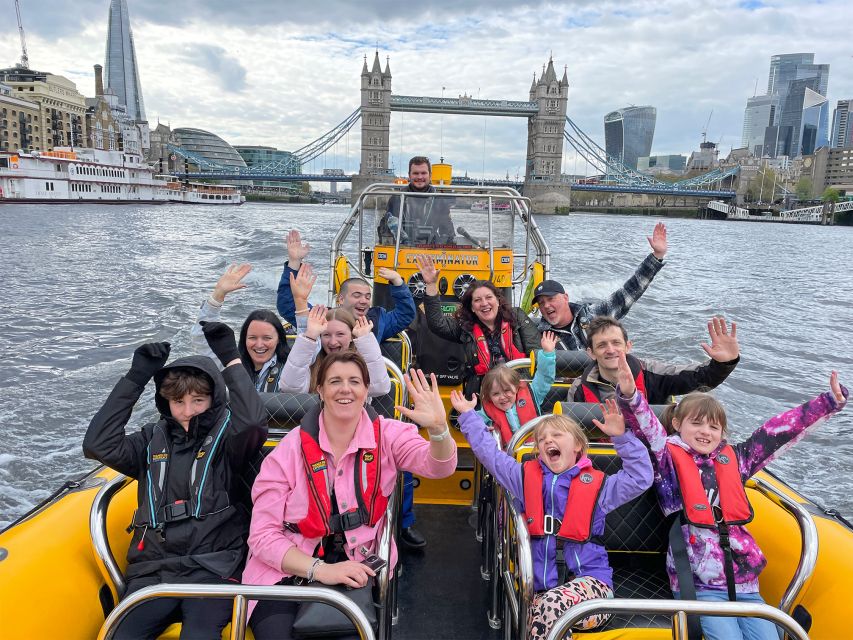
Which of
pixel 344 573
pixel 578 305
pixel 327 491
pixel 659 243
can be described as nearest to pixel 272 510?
pixel 327 491

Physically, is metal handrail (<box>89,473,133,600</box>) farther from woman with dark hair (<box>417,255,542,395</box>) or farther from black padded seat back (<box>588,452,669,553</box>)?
woman with dark hair (<box>417,255,542,395</box>)

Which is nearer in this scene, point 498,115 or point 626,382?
point 626,382

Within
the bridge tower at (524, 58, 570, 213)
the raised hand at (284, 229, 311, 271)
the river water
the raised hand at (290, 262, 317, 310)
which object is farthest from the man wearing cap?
the bridge tower at (524, 58, 570, 213)

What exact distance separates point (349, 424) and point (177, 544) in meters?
0.75

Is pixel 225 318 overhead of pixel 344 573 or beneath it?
beneath

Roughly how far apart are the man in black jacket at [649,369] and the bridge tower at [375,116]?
78960 millimetres

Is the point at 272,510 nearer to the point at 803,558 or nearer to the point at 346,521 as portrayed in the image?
the point at 346,521

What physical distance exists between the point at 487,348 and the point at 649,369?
0.99m

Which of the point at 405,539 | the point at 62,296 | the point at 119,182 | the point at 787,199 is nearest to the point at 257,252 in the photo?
the point at 62,296

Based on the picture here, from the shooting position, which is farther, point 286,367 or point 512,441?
point 286,367

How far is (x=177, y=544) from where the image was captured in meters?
2.11

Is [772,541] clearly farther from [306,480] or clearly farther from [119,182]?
[119,182]

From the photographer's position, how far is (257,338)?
9.95 ft

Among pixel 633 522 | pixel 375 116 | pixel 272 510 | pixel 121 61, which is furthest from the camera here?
pixel 121 61
